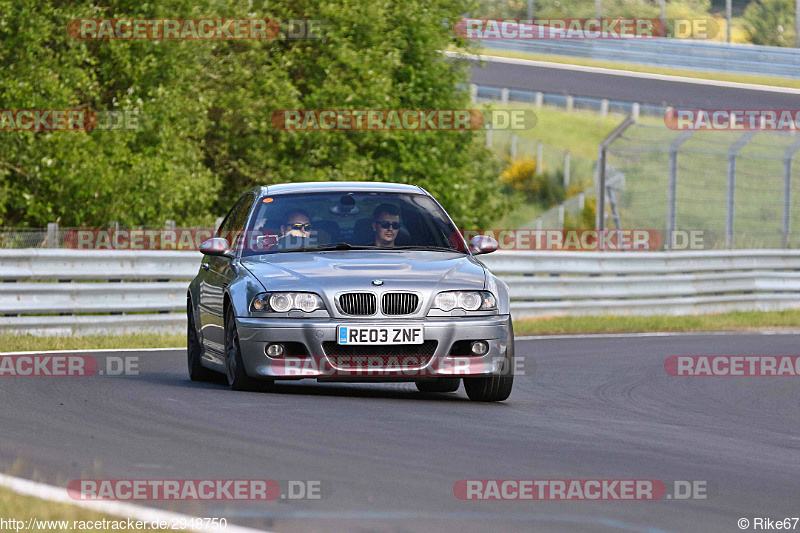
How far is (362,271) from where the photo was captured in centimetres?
957

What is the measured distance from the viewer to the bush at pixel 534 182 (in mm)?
53844

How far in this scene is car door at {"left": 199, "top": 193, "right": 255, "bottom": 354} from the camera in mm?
10367

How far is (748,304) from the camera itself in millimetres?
23703

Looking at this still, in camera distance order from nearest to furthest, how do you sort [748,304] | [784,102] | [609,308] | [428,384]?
[428,384] → [609,308] → [748,304] → [784,102]

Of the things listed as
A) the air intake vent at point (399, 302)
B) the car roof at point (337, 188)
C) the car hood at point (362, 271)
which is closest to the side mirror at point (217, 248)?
the car hood at point (362, 271)

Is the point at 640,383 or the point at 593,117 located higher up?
the point at 640,383

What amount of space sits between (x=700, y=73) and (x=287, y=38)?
829 inches

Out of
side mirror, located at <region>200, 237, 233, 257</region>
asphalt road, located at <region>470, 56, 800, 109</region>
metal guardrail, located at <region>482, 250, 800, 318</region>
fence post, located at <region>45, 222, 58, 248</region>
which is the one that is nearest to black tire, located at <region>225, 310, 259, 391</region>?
side mirror, located at <region>200, 237, 233, 257</region>

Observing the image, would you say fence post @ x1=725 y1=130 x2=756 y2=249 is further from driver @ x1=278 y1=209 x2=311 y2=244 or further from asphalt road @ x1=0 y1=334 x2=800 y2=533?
driver @ x1=278 y1=209 x2=311 y2=244

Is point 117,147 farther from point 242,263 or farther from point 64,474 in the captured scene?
point 64,474

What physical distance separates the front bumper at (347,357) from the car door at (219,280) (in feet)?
2.68

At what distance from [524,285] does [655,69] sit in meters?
30.2

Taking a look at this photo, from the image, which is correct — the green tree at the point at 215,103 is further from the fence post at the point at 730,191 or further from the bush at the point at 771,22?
the bush at the point at 771,22

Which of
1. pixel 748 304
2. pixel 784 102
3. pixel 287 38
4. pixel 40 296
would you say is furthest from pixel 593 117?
pixel 40 296
